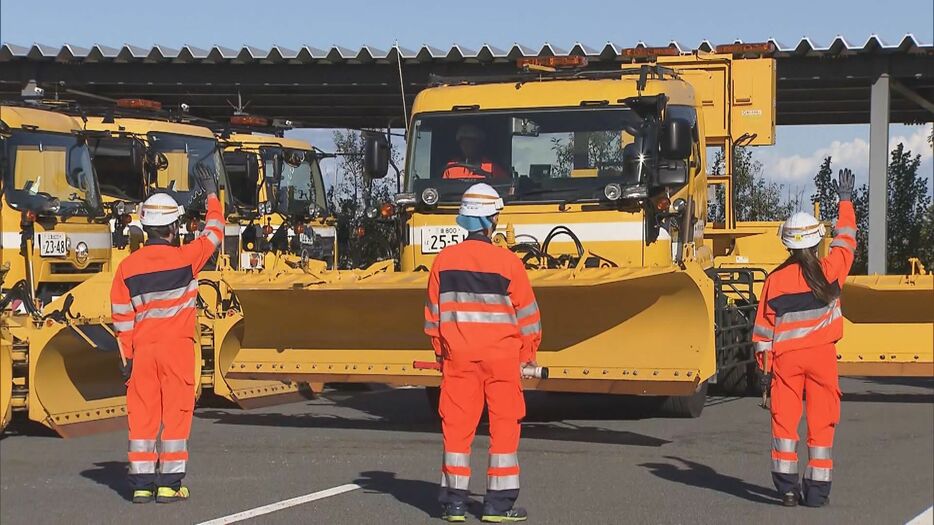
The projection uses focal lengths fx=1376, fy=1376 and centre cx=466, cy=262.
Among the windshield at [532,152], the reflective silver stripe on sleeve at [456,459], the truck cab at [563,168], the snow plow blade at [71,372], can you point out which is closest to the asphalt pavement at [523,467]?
the snow plow blade at [71,372]

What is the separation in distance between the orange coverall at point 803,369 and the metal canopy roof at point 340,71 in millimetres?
11394

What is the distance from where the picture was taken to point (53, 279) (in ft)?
40.9

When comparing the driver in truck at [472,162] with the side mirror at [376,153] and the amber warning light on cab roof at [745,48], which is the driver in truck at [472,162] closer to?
the side mirror at [376,153]

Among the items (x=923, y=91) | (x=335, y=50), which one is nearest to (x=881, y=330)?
(x=335, y=50)

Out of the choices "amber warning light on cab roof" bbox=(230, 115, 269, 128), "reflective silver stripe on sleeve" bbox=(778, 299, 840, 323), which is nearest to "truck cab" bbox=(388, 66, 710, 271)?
"reflective silver stripe on sleeve" bbox=(778, 299, 840, 323)

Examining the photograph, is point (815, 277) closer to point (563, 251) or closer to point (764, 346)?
point (764, 346)

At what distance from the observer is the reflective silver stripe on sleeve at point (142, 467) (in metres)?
7.69

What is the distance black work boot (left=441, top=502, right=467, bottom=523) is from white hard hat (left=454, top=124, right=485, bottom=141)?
466cm

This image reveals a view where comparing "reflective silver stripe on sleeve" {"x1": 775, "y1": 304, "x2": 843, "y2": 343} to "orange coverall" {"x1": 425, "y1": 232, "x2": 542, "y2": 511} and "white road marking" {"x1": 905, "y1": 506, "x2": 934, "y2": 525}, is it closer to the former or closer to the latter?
"white road marking" {"x1": 905, "y1": 506, "x2": 934, "y2": 525}

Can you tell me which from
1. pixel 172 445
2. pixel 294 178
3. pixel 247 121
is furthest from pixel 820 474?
pixel 247 121

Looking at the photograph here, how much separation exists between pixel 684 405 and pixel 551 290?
2353 millimetres

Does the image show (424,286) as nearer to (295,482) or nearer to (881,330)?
(295,482)

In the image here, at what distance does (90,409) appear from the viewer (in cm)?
1067

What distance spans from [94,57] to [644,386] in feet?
49.5
